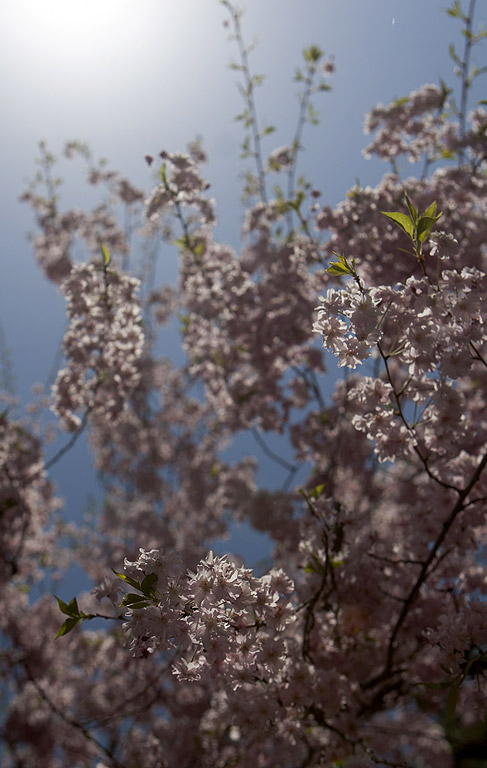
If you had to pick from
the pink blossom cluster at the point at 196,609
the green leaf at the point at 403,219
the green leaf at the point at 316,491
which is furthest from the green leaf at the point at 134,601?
the green leaf at the point at 403,219

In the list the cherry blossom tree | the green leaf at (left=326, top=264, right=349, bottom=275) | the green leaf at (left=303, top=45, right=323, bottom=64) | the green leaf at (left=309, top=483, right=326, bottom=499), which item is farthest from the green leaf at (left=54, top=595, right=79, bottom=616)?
the green leaf at (left=303, top=45, right=323, bottom=64)

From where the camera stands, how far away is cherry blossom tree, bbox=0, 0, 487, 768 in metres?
1.83

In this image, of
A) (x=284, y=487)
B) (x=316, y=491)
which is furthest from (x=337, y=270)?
(x=284, y=487)

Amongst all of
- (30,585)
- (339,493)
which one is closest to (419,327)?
(339,493)

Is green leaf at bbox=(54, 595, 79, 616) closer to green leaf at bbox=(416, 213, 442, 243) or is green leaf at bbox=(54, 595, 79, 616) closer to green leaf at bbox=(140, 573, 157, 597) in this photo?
green leaf at bbox=(140, 573, 157, 597)

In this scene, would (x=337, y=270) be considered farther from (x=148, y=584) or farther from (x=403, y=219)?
(x=148, y=584)

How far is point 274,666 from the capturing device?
181 centimetres

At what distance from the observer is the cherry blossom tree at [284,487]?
1.83 metres

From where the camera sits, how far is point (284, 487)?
5.36 metres

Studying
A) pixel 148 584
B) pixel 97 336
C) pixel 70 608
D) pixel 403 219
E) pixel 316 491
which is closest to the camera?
pixel 148 584

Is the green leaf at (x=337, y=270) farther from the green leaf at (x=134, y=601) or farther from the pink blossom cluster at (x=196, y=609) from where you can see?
the green leaf at (x=134, y=601)

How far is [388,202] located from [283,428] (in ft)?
9.46

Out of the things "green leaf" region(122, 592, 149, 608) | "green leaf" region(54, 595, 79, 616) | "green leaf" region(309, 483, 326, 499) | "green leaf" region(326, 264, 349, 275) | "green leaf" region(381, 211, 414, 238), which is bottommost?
"green leaf" region(54, 595, 79, 616)

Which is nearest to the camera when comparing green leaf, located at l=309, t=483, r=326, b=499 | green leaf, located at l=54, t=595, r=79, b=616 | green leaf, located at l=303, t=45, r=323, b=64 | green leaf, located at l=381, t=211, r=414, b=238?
green leaf, located at l=54, t=595, r=79, b=616
